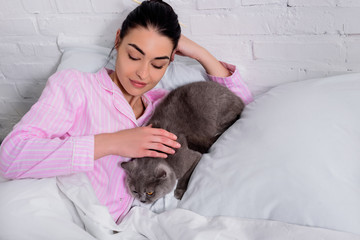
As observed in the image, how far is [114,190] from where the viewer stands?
1.12 metres

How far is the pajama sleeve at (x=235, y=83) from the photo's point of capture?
129 centimetres

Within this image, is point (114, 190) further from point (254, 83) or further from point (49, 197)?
point (254, 83)

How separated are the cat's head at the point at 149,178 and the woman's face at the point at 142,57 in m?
0.26

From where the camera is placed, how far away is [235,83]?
1.30 meters

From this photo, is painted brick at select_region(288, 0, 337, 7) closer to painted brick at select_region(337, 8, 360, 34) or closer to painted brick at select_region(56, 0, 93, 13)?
painted brick at select_region(337, 8, 360, 34)

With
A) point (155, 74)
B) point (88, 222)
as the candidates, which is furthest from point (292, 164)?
point (88, 222)

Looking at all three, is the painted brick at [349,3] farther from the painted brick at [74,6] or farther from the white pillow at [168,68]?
the painted brick at [74,6]

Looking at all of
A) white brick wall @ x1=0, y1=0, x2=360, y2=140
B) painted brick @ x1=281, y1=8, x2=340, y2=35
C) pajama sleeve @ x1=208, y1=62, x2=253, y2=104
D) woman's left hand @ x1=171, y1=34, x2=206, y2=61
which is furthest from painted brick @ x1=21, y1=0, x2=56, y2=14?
painted brick @ x1=281, y1=8, x2=340, y2=35

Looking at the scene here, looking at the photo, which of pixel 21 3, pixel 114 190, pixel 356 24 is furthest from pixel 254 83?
pixel 21 3

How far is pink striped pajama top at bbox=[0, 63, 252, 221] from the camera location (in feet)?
3.06

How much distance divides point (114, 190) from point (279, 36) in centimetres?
83

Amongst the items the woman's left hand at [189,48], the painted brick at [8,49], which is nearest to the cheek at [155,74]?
the woman's left hand at [189,48]

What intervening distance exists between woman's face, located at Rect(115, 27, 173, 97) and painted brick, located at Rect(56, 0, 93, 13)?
Result: 16.9 inches

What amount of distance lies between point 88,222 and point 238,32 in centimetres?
87
